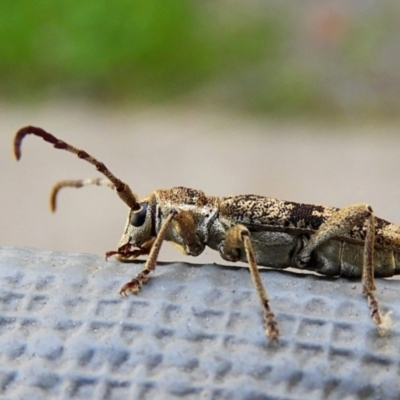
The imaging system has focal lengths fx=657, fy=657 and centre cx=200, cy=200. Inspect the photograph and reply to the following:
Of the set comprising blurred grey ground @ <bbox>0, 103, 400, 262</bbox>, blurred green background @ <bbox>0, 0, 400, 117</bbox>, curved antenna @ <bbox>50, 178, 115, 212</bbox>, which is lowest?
blurred grey ground @ <bbox>0, 103, 400, 262</bbox>

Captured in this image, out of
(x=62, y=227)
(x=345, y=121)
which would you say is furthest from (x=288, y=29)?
(x=62, y=227)

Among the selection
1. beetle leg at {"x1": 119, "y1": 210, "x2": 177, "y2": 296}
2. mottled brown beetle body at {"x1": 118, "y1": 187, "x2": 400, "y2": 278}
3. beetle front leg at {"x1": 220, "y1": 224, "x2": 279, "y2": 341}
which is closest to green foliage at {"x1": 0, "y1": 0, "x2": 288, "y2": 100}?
mottled brown beetle body at {"x1": 118, "y1": 187, "x2": 400, "y2": 278}

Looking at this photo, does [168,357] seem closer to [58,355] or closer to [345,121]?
[58,355]

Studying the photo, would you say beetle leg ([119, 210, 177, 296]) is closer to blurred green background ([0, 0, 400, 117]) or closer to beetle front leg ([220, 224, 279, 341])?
beetle front leg ([220, 224, 279, 341])

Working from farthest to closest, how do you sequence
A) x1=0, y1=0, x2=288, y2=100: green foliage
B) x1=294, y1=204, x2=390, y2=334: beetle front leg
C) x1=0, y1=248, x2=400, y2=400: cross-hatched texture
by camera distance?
1. x1=0, y1=0, x2=288, y2=100: green foliage
2. x1=294, y1=204, x2=390, y2=334: beetle front leg
3. x1=0, y1=248, x2=400, y2=400: cross-hatched texture

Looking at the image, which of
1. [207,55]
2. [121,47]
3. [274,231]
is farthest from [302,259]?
[121,47]

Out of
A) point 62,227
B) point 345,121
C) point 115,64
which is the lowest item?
point 62,227

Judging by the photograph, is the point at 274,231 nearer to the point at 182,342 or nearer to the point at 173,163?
the point at 182,342

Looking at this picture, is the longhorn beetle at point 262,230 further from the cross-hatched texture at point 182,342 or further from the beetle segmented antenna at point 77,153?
the cross-hatched texture at point 182,342
